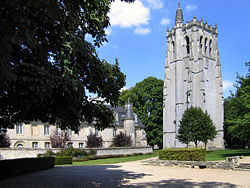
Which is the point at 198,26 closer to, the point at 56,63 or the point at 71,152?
the point at 71,152

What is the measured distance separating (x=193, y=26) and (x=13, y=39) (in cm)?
5115

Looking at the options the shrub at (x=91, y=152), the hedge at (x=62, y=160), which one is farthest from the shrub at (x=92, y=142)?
the hedge at (x=62, y=160)

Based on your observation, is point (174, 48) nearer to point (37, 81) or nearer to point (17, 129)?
point (17, 129)

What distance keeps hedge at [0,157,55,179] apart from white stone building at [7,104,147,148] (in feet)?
54.9

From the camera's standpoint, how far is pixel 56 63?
9312 mm

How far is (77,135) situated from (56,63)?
115 feet

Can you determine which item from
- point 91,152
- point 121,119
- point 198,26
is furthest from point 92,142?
point 198,26

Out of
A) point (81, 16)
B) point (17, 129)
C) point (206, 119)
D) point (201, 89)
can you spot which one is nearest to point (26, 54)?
point (81, 16)

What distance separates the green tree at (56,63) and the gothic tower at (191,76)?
136 feet

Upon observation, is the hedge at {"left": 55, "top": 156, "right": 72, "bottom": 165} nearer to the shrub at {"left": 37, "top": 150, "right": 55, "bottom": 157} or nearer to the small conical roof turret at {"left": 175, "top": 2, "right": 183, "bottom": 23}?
Result: the shrub at {"left": 37, "top": 150, "right": 55, "bottom": 157}

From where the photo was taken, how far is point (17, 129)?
124ft

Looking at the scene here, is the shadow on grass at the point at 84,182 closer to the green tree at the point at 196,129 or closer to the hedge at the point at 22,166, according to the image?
the hedge at the point at 22,166

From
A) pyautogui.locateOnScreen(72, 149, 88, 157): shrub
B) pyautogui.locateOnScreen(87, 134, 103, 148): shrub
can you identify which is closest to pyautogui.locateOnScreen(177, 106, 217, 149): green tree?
pyautogui.locateOnScreen(87, 134, 103, 148): shrub

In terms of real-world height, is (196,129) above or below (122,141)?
above
